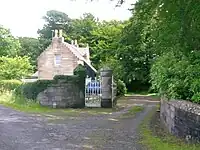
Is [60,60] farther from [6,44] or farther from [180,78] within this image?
[180,78]

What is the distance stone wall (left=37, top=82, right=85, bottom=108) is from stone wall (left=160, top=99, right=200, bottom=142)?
8.65 meters

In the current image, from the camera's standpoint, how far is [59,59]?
4512 cm

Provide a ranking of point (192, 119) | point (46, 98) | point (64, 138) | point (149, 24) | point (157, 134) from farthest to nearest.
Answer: point (46, 98)
point (149, 24)
point (157, 134)
point (64, 138)
point (192, 119)

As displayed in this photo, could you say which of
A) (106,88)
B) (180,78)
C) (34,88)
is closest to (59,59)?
(34,88)

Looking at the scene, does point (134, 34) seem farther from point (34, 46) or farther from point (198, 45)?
point (34, 46)

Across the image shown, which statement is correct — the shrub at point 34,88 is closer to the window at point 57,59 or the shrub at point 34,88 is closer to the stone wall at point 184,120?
the stone wall at point 184,120

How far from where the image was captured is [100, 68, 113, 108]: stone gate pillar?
57.0ft

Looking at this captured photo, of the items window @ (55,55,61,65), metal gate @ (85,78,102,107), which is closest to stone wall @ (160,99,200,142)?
metal gate @ (85,78,102,107)

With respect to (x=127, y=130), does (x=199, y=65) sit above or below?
above

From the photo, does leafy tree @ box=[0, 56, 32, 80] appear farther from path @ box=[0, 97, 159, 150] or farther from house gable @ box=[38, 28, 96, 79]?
path @ box=[0, 97, 159, 150]

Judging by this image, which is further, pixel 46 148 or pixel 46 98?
pixel 46 98

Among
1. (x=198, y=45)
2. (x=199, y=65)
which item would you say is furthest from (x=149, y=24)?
(x=199, y=65)

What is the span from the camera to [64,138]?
852cm

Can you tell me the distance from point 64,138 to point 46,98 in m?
9.00
